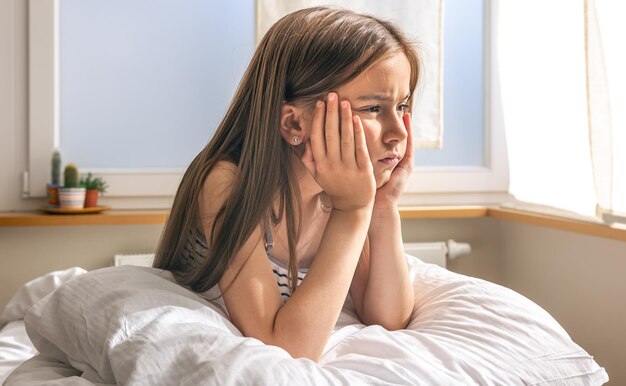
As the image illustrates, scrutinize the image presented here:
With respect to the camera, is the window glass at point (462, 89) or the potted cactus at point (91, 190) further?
the window glass at point (462, 89)

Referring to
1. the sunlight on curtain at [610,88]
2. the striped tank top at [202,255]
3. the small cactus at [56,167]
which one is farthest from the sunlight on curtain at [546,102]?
the small cactus at [56,167]

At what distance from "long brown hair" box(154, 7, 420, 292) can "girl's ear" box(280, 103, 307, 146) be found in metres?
0.02

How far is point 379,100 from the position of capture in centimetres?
121

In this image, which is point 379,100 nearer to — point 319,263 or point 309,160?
point 309,160

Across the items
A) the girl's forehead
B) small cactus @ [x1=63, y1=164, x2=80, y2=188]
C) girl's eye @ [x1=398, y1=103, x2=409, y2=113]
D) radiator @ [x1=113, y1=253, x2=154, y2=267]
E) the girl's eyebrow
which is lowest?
radiator @ [x1=113, y1=253, x2=154, y2=267]

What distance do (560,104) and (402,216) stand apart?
66 centimetres

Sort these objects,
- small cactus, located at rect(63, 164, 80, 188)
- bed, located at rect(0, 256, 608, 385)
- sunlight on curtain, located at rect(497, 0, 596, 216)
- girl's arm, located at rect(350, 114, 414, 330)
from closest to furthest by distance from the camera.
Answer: bed, located at rect(0, 256, 608, 385) → girl's arm, located at rect(350, 114, 414, 330) → sunlight on curtain, located at rect(497, 0, 596, 216) → small cactus, located at rect(63, 164, 80, 188)

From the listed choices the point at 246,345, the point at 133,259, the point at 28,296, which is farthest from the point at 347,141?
the point at 133,259

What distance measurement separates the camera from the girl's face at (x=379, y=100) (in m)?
1.21

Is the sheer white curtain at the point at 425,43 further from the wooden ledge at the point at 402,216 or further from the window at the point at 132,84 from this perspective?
the window at the point at 132,84

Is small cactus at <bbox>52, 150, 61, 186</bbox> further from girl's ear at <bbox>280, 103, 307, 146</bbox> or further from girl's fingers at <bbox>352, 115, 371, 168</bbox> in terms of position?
girl's fingers at <bbox>352, 115, 371, 168</bbox>

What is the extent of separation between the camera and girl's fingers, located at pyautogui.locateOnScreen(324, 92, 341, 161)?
1.18m

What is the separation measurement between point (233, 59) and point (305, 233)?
1.17 meters

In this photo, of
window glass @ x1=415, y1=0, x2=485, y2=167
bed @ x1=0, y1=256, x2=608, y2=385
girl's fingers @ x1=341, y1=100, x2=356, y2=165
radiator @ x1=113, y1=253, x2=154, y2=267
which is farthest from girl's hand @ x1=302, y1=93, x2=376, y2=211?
window glass @ x1=415, y1=0, x2=485, y2=167
